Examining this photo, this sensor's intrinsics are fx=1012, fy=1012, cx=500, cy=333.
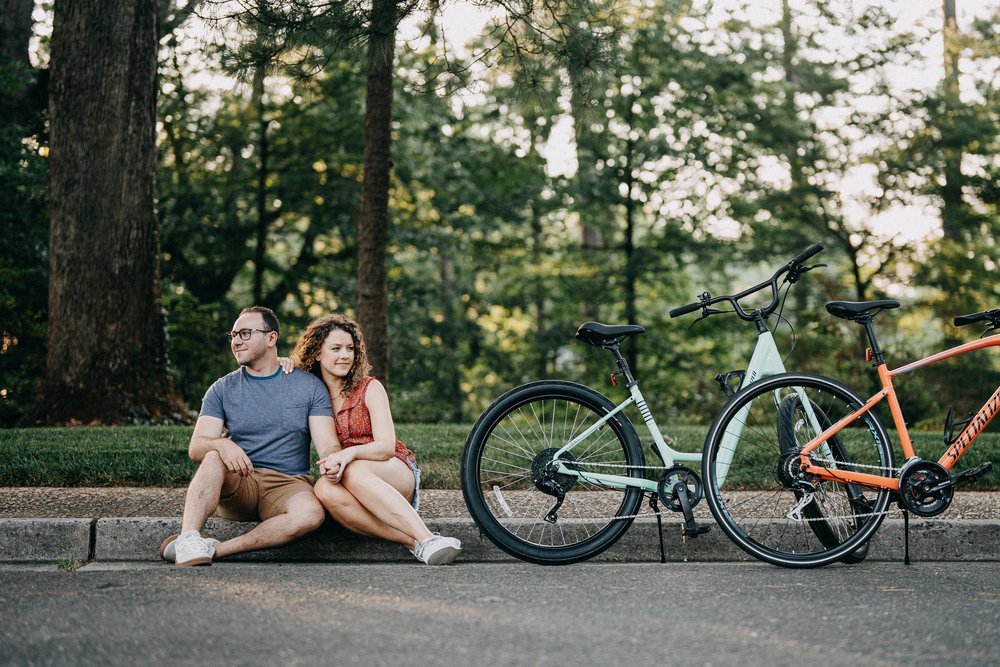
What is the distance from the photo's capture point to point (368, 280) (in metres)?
11.3

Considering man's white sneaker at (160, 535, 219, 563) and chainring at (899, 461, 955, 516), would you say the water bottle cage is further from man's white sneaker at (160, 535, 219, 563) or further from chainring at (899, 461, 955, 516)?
man's white sneaker at (160, 535, 219, 563)

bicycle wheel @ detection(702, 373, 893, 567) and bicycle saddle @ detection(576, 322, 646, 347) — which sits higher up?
bicycle saddle @ detection(576, 322, 646, 347)

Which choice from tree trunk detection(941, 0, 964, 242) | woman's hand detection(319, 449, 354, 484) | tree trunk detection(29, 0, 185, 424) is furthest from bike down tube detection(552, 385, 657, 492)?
tree trunk detection(941, 0, 964, 242)

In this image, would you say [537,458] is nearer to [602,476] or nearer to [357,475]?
[602,476]

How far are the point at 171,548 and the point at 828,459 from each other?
10.1ft

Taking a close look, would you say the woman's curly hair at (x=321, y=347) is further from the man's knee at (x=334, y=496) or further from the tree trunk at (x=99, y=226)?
the tree trunk at (x=99, y=226)

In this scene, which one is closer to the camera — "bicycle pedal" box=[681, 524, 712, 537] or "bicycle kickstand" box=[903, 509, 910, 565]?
"bicycle pedal" box=[681, 524, 712, 537]

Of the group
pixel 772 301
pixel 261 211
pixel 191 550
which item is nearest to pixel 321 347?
pixel 191 550

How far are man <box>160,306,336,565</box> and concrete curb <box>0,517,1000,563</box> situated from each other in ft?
0.74

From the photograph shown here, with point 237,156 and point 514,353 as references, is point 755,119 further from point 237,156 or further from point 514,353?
point 237,156

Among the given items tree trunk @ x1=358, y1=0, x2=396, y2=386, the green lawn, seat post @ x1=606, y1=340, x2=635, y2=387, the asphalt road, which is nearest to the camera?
the asphalt road

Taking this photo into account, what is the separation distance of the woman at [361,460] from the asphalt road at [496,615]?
182mm

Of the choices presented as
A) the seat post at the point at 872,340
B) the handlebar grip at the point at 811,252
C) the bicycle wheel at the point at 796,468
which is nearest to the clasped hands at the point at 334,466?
the bicycle wheel at the point at 796,468

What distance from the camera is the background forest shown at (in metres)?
17.5
